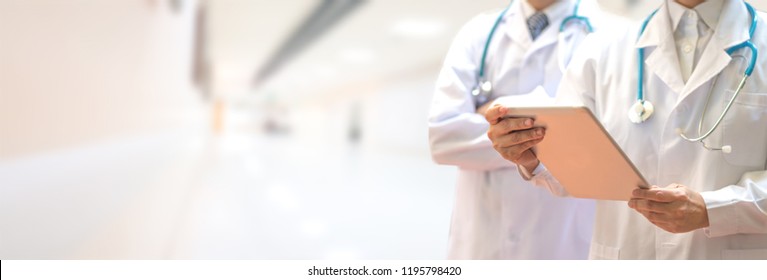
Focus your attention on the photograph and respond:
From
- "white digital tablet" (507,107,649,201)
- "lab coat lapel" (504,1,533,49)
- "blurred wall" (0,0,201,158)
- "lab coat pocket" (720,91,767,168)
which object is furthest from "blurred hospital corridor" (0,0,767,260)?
"white digital tablet" (507,107,649,201)

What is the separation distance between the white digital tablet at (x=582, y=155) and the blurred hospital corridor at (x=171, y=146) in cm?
64

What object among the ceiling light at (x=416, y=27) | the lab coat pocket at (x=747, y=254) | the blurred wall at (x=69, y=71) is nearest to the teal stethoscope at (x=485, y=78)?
the lab coat pocket at (x=747, y=254)

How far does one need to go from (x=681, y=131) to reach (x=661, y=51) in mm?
157

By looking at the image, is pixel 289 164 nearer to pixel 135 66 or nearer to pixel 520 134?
pixel 135 66

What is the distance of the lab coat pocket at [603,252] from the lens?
0.86m

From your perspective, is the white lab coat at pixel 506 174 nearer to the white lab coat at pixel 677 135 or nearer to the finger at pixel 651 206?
the white lab coat at pixel 677 135

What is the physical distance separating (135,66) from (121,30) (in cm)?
25

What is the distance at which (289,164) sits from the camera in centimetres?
681

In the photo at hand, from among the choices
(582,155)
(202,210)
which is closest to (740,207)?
(582,155)

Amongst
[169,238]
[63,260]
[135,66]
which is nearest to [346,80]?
[169,238]

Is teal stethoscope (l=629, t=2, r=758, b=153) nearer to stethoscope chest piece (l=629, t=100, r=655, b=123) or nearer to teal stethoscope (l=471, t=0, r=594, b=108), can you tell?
stethoscope chest piece (l=629, t=100, r=655, b=123)

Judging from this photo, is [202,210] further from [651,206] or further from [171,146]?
[651,206]

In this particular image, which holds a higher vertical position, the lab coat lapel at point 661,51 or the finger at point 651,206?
the lab coat lapel at point 661,51

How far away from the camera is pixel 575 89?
0.89 m
